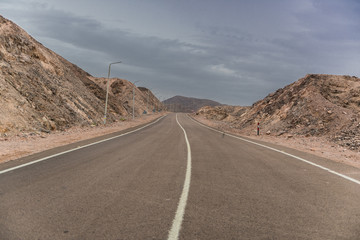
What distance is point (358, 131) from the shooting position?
16.1m

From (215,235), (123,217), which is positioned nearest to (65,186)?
(123,217)

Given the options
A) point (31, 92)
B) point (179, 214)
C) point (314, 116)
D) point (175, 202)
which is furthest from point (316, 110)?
point (31, 92)

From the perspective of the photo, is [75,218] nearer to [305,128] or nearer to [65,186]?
[65,186]

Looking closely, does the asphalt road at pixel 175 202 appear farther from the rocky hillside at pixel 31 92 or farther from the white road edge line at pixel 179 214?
the rocky hillside at pixel 31 92

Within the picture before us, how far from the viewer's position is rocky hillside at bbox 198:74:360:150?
1831 cm

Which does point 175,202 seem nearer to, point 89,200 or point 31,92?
point 89,200

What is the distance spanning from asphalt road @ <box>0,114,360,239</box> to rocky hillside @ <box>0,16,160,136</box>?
10.4 m

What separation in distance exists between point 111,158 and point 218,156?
387cm

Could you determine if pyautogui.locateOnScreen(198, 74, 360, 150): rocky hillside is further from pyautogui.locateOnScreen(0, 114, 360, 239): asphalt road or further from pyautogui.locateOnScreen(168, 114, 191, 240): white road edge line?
pyautogui.locateOnScreen(168, 114, 191, 240): white road edge line

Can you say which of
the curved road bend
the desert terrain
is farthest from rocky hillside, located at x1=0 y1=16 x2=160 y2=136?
the desert terrain

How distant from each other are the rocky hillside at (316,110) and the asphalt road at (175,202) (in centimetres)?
1110

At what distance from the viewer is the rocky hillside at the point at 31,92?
15984 millimetres

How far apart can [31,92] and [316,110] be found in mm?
23274

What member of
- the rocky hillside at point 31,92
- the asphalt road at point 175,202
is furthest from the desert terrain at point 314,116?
the rocky hillside at point 31,92
